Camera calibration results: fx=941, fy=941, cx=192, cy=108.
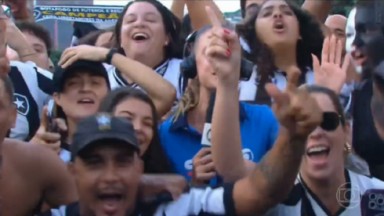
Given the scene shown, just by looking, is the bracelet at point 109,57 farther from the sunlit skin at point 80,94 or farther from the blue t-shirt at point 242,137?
the blue t-shirt at point 242,137

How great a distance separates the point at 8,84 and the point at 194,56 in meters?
0.95

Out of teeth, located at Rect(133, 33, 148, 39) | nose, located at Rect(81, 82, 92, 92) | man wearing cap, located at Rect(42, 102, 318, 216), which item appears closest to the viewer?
man wearing cap, located at Rect(42, 102, 318, 216)

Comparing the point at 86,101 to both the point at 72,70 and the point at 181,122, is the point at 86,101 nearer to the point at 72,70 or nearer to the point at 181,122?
the point at 72,70

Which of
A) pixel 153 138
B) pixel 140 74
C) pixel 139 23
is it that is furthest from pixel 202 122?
pixel 139 23

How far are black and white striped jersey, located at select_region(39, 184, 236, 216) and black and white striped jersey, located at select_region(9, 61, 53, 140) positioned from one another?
149 centimetres

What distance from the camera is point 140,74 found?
15.8ft

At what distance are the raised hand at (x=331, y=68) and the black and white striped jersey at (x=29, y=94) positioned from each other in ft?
4.66

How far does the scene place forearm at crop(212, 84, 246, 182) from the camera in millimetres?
3621

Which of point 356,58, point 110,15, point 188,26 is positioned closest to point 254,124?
point 356,58

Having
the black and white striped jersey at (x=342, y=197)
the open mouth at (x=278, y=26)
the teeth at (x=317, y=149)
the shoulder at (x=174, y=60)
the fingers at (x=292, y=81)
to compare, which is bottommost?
the black and white striped jersey at (x=342, y=197)

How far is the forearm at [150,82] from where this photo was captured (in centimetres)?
475

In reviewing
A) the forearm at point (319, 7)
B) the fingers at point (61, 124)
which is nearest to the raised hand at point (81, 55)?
the fingers at point (61, 124)

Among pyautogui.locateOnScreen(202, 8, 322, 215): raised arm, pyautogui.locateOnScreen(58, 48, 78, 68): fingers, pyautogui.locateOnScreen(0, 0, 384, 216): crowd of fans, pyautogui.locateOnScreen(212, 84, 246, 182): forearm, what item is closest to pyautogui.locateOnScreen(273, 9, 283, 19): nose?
pyautogui.locateOnScreen(0, 0, 384, 216): crowd of fans

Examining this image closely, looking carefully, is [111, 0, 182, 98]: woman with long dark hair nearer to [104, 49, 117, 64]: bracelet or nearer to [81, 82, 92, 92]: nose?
[104, 49, 117, 64]: bracelet
